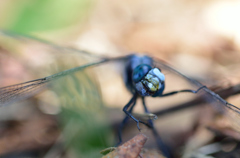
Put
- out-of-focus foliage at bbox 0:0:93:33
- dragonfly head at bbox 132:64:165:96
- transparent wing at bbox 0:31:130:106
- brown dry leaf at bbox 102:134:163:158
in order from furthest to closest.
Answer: out-of-focus foliage at bbox 0:0:93:33, transparent wing at bbox 0:31:130:106, dragonfly head at bbox 132:64:165:96, brown dry leaf at bbox 102:134:163:158

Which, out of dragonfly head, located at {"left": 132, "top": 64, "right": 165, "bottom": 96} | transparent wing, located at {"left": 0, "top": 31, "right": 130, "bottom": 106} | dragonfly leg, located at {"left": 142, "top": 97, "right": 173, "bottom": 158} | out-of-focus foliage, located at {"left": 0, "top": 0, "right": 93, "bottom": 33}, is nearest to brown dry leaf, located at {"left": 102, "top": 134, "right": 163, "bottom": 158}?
dragonfly head, located at {"left": 132, "top": 64, "right": 165, "bottom": 96}

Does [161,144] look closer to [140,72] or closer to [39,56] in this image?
[140,72]

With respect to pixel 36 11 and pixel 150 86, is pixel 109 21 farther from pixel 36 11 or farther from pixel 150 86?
pixel 150 86

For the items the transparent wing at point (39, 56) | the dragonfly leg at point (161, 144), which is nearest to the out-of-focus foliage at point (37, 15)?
the transparent wing at point (39, 56)

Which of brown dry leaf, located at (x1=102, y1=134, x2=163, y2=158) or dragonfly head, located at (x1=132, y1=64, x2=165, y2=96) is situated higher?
dragonfly head, located at (x1=132, y1=64, x2=165, y2=96)

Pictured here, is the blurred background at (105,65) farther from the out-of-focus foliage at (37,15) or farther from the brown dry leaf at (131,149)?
the brown dry leaf at (131,149)

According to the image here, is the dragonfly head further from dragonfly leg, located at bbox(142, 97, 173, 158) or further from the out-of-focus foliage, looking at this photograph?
the out-of-focus foliage
